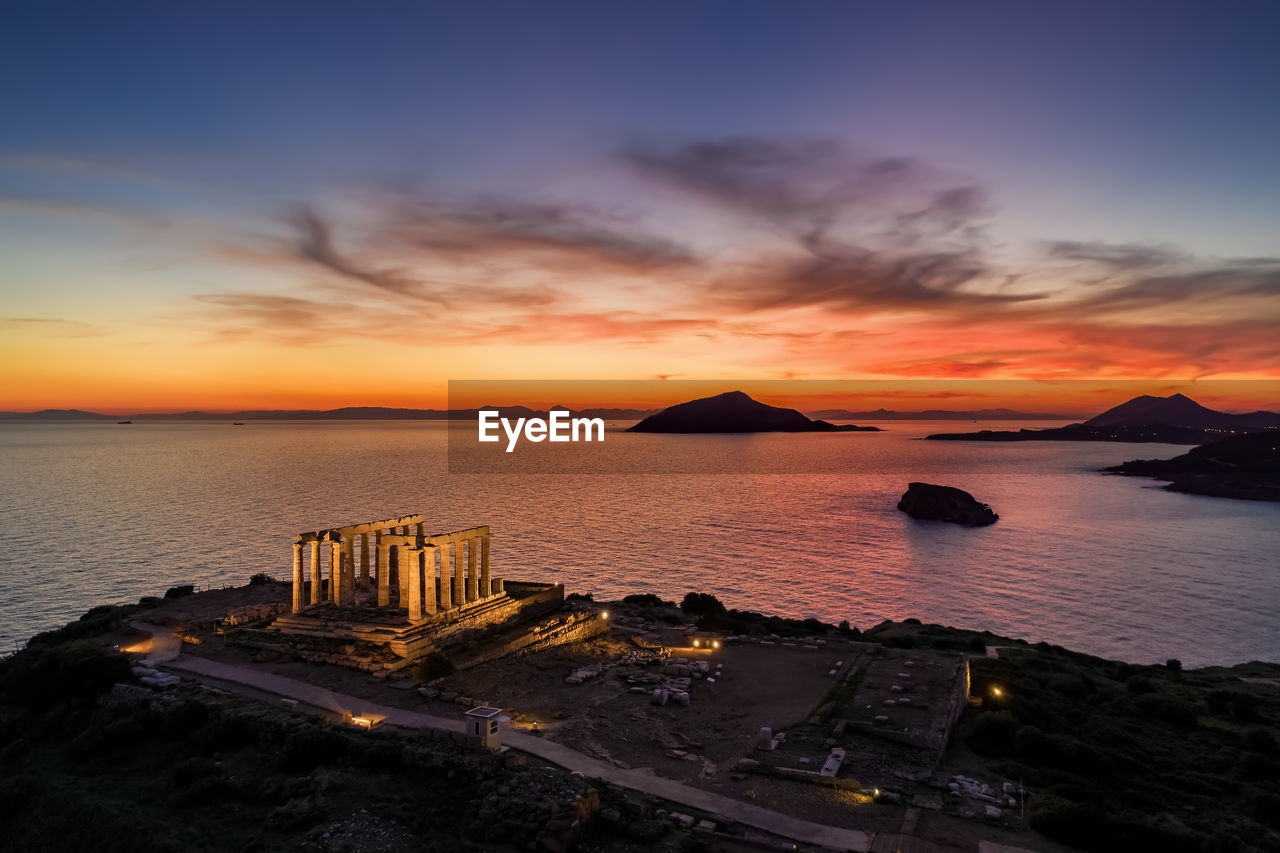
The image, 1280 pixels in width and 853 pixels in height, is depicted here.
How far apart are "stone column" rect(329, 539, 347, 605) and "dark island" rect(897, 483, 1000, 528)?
348 ft

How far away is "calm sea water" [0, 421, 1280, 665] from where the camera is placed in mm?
66188

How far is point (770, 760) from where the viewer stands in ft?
89.4

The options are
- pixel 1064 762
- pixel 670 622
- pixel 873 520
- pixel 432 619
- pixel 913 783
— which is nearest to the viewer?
pixel 913 783

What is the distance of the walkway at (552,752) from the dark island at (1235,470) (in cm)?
18765

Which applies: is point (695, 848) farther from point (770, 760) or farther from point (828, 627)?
point (828, 627)

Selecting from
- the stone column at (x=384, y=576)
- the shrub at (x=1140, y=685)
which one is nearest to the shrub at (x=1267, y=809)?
the shrub at (x=1140, y=685)

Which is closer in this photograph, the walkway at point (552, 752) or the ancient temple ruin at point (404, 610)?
the walkway at point (552, 752)

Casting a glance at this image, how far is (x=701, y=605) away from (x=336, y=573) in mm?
28394

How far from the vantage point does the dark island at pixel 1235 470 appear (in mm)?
161500

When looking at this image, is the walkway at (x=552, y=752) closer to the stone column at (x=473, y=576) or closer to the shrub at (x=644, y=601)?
the stone column at (x=473, y=576)

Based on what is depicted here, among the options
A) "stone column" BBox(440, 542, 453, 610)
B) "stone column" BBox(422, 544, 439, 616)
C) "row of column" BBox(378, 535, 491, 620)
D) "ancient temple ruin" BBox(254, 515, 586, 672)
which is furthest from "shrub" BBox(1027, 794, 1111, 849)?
"stone column" BBox(440, 542, 453, 610)

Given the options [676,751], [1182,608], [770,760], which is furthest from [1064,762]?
[1182,608]

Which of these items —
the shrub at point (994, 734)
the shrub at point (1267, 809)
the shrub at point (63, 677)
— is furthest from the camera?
the shrub at point (63, 677)

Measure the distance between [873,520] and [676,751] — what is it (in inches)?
4028
